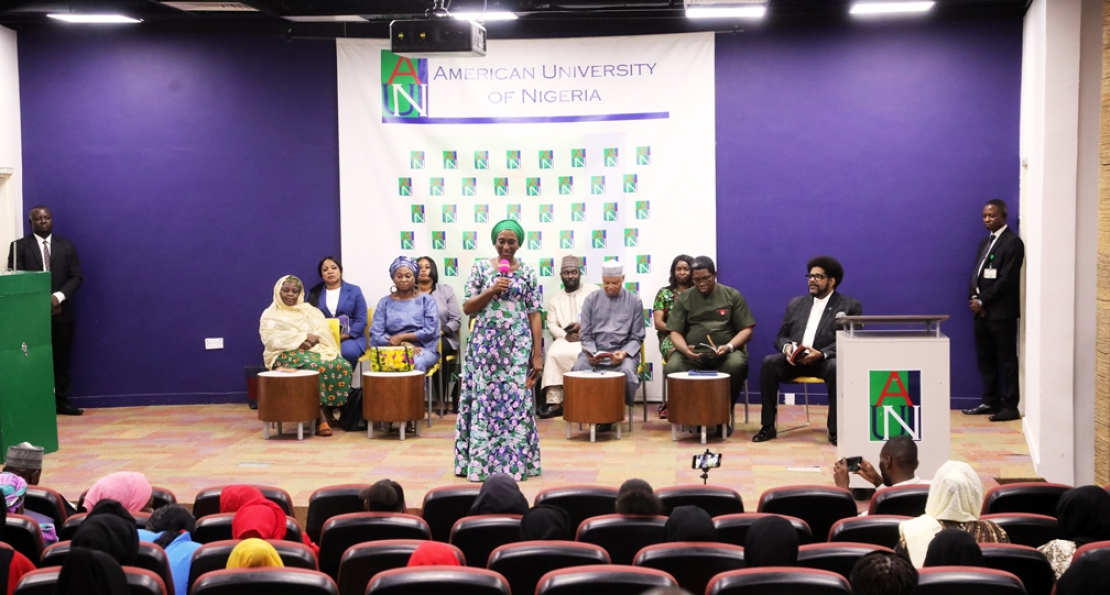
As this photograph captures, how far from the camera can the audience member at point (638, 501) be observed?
150 inches

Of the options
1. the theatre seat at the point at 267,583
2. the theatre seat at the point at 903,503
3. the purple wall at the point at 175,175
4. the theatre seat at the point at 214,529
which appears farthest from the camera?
the purple wall at the point at 175,175

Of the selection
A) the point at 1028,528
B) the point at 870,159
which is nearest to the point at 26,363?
Result: the point at 1028,528

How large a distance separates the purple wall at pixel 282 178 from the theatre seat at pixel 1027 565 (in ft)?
20.9

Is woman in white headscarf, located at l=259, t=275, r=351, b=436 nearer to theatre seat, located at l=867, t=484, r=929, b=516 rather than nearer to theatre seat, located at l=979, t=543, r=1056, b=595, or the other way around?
theatre seat, located at l=867, t=484, r=929, b=516

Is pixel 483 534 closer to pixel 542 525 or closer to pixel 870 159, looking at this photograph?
pixel 542 525

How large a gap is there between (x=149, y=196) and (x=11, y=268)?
4.06 ft

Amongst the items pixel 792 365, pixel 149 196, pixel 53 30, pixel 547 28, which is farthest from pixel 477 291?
pixel 53 30

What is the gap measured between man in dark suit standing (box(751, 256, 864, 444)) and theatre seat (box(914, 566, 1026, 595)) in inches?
201

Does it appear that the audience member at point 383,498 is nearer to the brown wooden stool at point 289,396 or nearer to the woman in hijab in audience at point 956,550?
the woman in hijab in audience at point 956,550

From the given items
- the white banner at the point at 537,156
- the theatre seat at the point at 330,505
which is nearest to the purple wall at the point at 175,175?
the white banner at the point at 537,156

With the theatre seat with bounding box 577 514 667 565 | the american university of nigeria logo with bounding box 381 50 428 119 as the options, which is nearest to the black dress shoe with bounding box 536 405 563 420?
the american university of nigeria logo with bounding box 381 50 428 119

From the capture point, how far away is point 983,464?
6.96 meters

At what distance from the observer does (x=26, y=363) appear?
7.61m

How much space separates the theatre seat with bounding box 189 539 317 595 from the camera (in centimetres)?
339
